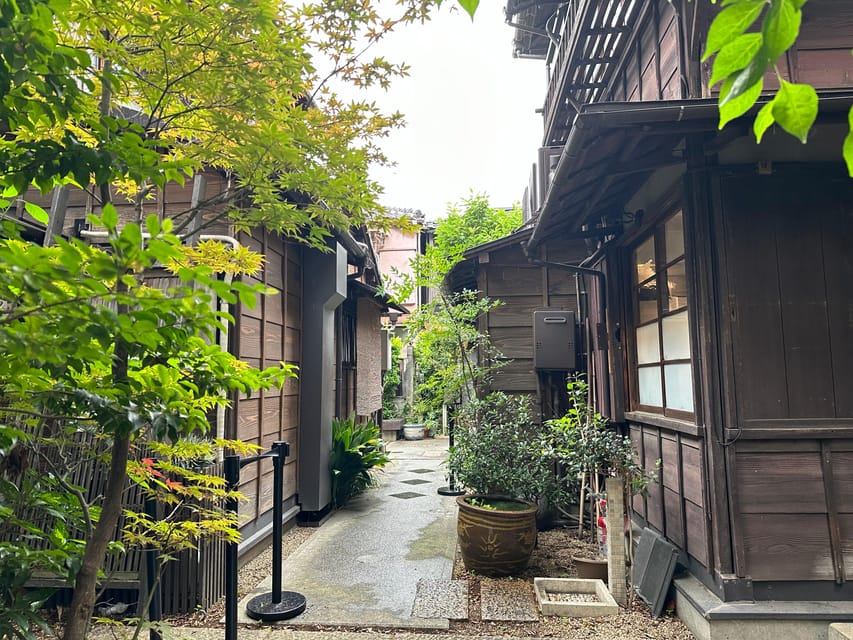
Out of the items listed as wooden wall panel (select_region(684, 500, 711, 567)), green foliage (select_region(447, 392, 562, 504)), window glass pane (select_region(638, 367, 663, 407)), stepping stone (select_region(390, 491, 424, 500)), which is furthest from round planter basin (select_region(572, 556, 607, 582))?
stepping stone (select_region(390, 491, 424, 500))

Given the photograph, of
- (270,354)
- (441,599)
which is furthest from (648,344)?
(270,354)

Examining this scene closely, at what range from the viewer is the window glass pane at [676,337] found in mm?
3845

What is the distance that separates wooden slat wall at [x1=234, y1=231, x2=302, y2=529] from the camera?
4930 mm

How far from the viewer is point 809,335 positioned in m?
3.41

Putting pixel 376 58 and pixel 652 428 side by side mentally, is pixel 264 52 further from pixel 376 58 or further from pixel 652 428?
pixel 652 428

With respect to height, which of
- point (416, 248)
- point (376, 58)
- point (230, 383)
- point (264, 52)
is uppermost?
point (416, 248)

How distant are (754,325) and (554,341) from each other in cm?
303

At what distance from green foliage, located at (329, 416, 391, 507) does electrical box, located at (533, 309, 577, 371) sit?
2729mm

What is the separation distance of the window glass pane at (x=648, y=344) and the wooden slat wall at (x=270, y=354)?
341 centimetres

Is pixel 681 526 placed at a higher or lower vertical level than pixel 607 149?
lower

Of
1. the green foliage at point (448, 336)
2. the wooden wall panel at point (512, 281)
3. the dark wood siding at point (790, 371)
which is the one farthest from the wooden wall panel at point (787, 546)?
the wooden wall panel at point (512, 281)

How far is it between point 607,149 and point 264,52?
90.4 inches

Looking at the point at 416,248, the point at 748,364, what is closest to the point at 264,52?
the point at 748,364

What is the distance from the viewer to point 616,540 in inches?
159
